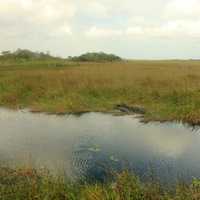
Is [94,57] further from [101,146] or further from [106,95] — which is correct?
[101,146]

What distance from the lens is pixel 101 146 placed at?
10.1 meters

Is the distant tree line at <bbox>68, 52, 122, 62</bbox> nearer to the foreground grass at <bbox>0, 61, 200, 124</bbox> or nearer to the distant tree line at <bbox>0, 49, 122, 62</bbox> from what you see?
the distant tree line at <bbox>0, 49, 122, 62</bbox>

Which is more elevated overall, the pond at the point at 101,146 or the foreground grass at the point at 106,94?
the foreground grass at the point at 106,94

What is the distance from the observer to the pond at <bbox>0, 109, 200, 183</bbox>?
26.8 ft

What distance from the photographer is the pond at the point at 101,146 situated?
26.8 ft

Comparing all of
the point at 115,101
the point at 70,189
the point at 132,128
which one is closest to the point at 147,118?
the point at 132,128

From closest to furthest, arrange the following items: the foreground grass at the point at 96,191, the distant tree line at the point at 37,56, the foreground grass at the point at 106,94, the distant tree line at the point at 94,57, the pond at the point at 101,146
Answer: the foreground grass at the point at 96,191 → the pond at the point at 101,146 → the foreground grass at the point at 106,94 → the distant tree line at the point at 37,56 → the distant tree line at the point at 94,57

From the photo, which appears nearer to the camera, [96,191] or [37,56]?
[96,191]

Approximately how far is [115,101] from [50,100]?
3.48m

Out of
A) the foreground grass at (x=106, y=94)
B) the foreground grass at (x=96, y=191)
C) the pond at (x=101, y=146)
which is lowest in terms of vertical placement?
the pond at (x=101, y=146)

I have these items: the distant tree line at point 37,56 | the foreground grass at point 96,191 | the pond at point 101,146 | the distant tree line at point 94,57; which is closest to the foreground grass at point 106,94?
the pond at point 101,146

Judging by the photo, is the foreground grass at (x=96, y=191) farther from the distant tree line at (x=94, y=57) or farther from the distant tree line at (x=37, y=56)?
the distant tree line at (x=94, y=57)

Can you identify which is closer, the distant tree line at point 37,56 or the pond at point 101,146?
the pond at point 101,146

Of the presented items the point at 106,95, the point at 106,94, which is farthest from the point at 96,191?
the point at 106,94
